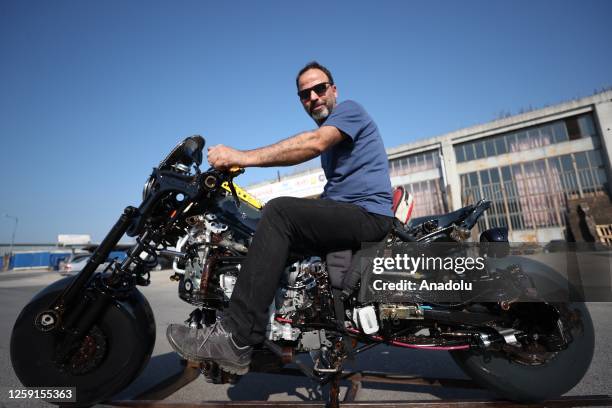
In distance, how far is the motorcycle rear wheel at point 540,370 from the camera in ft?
6.38

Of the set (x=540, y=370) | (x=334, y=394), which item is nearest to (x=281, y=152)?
(x=334, y=394)

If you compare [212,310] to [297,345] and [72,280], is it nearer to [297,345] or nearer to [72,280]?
[297,345]

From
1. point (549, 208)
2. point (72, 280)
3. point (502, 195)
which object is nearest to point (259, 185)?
point (502, 195)

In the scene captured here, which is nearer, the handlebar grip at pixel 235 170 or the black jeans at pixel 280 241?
the black jeans at pixel 280 241

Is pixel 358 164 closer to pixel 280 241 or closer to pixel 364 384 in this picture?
pixel 280 241

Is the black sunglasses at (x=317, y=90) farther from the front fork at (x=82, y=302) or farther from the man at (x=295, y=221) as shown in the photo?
the front fork at (x=82, y=302)

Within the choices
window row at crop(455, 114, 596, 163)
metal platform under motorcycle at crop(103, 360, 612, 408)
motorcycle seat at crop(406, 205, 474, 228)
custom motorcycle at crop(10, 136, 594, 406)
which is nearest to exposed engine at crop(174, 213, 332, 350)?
custom motorcycle at crop(10, 136, 594, 406)

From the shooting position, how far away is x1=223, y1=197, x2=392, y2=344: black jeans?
1740mm

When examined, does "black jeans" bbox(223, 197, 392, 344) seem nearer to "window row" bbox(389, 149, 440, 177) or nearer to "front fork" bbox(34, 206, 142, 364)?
"front fork" bbox(34, 206, 142, 364)

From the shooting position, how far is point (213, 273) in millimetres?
2000

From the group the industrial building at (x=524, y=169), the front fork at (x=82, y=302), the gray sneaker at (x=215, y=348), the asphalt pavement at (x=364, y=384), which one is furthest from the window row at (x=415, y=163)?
the gray sneaker at (x=215, y=348)

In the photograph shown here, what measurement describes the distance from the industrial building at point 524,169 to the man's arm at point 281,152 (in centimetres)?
1631

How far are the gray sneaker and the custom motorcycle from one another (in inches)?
5.5

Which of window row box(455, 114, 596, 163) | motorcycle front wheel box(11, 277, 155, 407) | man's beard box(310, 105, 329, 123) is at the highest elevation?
window row box(455, 114, 596, 163)
